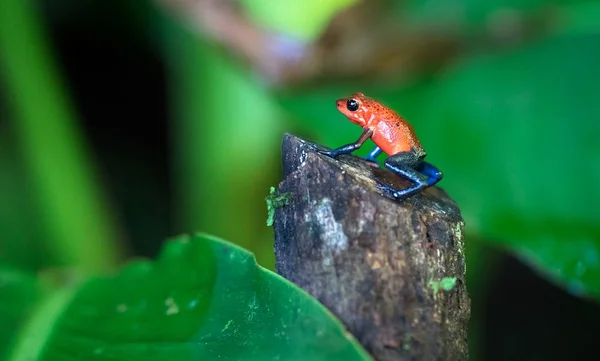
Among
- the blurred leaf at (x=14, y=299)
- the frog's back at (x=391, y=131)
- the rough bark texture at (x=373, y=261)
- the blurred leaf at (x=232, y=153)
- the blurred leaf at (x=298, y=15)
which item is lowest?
the blurred leaf at (x=14, y=299)

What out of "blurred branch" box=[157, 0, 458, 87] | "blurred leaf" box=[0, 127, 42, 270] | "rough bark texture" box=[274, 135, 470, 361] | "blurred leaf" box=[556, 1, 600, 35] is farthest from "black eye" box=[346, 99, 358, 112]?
"blurred leaf" box=[0, 127, 42, 270]

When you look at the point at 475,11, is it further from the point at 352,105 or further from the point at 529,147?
the point at 352,105

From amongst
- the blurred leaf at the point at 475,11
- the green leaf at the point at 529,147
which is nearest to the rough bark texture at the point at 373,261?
the green leaf at the point at 529,147

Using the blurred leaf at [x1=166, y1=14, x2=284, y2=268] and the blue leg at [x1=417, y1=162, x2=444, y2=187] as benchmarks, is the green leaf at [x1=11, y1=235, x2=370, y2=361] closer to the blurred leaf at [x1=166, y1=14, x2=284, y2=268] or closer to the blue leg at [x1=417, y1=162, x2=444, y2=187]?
the blue leg at [x1=417, y1=162, x2=444, y2=187]

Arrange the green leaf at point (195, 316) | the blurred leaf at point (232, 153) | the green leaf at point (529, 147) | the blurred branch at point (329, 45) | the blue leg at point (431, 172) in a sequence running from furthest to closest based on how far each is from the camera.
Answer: the blurred leaf at point (232, 153)
the blurred branch at point (329, 45)
the green leaf at point (529, 147)
the blue leg at point (431, 172)
the green leaf at point (195, 316)

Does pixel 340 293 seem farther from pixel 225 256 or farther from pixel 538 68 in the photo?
pixel 538 68

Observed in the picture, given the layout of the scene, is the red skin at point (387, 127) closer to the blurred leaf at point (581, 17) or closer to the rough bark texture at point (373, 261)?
the rough bark texture at point (373, 261)
